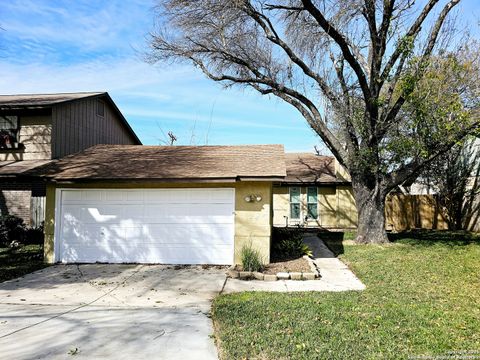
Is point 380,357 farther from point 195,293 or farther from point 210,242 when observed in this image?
point 210,242

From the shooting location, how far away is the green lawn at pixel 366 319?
4.93m

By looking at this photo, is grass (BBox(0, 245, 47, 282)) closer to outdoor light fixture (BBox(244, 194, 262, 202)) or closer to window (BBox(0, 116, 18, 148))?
window (BBox(0, 116, 18, 148))

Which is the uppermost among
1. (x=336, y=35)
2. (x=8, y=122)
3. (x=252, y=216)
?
(x=336, y=35)

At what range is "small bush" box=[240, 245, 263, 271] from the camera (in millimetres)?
9945

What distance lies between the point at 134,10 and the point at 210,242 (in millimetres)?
8293

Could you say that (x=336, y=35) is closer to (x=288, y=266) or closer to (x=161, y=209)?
(x=288, y=266)

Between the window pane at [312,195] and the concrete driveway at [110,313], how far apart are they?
12109mm

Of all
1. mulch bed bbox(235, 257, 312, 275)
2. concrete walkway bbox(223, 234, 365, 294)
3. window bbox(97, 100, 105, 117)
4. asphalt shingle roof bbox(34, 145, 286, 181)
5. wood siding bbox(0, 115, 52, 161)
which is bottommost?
concrete walkway bbox(223, 234, 365, 294)

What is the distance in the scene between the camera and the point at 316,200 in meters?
21.7

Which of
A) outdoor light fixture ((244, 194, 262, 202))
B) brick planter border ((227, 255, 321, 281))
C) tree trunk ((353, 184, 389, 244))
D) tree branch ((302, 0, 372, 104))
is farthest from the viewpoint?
tree trunk ((353, 184, 389, 244))

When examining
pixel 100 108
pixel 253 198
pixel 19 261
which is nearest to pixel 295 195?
pixel 100 108

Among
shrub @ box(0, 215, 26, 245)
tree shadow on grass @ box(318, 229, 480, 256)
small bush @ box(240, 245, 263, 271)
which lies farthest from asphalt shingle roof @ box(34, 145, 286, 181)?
shrub @ box(0, 215, 26, 245)

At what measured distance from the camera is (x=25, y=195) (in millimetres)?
17203

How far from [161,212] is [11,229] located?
25.3 feet
